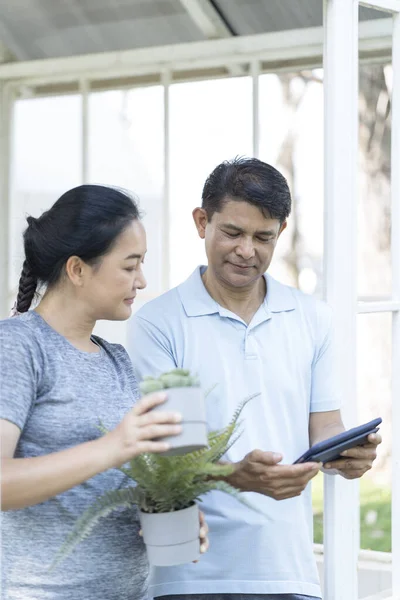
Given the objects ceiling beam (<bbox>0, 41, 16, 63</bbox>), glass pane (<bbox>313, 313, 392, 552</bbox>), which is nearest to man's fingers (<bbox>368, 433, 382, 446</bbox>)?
ceiling beam (<bbox>0, 41, 16, 63</bbox>)

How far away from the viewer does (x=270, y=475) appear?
1.94 m

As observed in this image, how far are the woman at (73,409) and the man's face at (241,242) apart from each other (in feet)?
1.29

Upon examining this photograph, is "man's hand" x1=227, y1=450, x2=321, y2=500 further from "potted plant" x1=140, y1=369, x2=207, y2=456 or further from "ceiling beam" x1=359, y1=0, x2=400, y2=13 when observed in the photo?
"ceiling beam" x1=359, y1=0, x2=400, y2=13

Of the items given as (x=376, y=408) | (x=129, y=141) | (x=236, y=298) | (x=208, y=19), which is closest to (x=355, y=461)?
(x=236, y=298)

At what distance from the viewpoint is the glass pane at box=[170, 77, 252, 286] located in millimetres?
5875

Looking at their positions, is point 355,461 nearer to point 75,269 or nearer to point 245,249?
point 245,249

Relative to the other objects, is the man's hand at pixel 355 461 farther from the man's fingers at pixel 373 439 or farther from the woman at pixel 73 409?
the woman at pixel 73 409

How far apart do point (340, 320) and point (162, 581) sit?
749 mm

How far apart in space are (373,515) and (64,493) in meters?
6.52

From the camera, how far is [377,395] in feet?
25.9

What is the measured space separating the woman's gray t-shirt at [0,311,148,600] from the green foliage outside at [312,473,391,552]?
6089 mm

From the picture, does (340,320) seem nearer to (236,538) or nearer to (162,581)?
(236,538)

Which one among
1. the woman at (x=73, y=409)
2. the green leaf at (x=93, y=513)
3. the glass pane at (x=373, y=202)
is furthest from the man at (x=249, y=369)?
the glass pane at (x=373, y=202)

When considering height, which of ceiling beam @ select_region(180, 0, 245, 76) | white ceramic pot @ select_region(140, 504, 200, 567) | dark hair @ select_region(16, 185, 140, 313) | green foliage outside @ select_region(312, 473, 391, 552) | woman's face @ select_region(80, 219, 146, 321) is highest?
ceiling beam @ select_region(180, 0, 245, 76)
